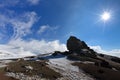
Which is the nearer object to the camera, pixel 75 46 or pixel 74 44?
pixel 74 44

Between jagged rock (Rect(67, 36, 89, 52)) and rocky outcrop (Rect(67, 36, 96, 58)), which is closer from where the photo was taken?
rocky outcrop (Rect(67, 36, 96, 58))

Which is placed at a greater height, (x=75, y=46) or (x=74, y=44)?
(x=74, y=44)

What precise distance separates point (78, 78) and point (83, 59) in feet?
134

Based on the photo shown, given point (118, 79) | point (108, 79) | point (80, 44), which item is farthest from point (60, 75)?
point (80, 44)

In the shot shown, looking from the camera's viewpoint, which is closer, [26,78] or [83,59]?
[26,78]

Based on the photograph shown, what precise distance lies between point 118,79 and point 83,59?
1339 inches

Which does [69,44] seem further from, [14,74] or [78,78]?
[14,74]

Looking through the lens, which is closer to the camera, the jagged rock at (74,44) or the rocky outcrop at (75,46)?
the rocky outcrop at (75,46)

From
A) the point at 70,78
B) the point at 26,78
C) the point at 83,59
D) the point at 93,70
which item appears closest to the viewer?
the point at 26,78

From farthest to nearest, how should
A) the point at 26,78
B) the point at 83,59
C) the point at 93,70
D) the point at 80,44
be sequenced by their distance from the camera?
the point at 80,44, the point at 83,59, the point at 93,70, the point at 26,78

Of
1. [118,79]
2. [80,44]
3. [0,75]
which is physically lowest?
[118,79]

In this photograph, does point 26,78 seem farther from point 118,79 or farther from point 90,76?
point 118,79

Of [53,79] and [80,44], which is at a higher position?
[80,44]

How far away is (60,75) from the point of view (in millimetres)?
57562
